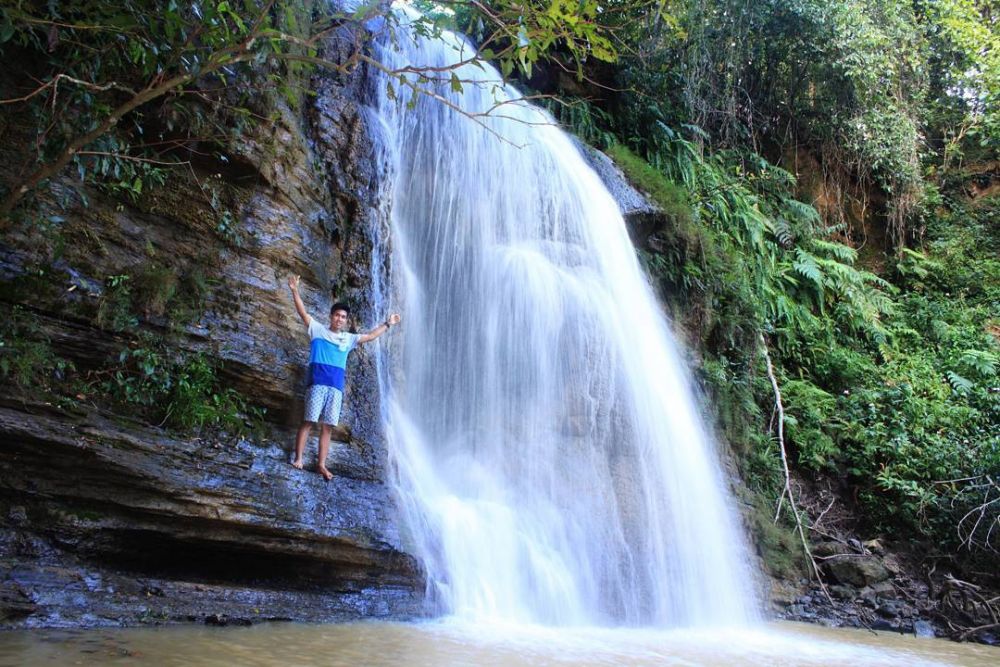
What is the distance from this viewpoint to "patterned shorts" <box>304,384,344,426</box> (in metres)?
5.99

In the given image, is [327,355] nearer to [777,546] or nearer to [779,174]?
[777,546]

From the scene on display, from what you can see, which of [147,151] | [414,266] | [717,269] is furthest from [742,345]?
[147,151]

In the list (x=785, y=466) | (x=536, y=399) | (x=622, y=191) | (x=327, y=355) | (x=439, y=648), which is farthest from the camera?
(x=622, y=191)

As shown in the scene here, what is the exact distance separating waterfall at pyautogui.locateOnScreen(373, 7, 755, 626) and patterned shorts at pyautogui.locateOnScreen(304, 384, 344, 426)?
110 cm

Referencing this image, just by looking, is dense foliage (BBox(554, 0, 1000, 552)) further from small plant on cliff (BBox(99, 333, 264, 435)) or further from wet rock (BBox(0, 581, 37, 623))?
wet rock (BBox(0, 581, 37, 623))

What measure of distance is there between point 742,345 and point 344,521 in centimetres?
815

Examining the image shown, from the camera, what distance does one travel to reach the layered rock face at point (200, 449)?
468 centimetres

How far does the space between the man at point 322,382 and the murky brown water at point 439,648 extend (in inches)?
57.2

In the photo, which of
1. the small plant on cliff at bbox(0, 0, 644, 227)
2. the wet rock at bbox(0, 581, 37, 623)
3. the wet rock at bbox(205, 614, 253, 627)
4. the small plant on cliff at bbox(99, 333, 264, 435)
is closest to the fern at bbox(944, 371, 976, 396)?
the small plant on cliff at bbox(0, 0, 644, 227)

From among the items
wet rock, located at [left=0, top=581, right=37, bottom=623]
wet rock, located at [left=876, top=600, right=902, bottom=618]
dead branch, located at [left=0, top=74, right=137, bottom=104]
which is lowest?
wet rock, located at [left=876, top=600, right=902, bottom=618]

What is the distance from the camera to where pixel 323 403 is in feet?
19.8

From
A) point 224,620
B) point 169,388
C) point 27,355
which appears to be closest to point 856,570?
point 224,620

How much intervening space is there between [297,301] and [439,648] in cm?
295

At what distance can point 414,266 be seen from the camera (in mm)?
8766
